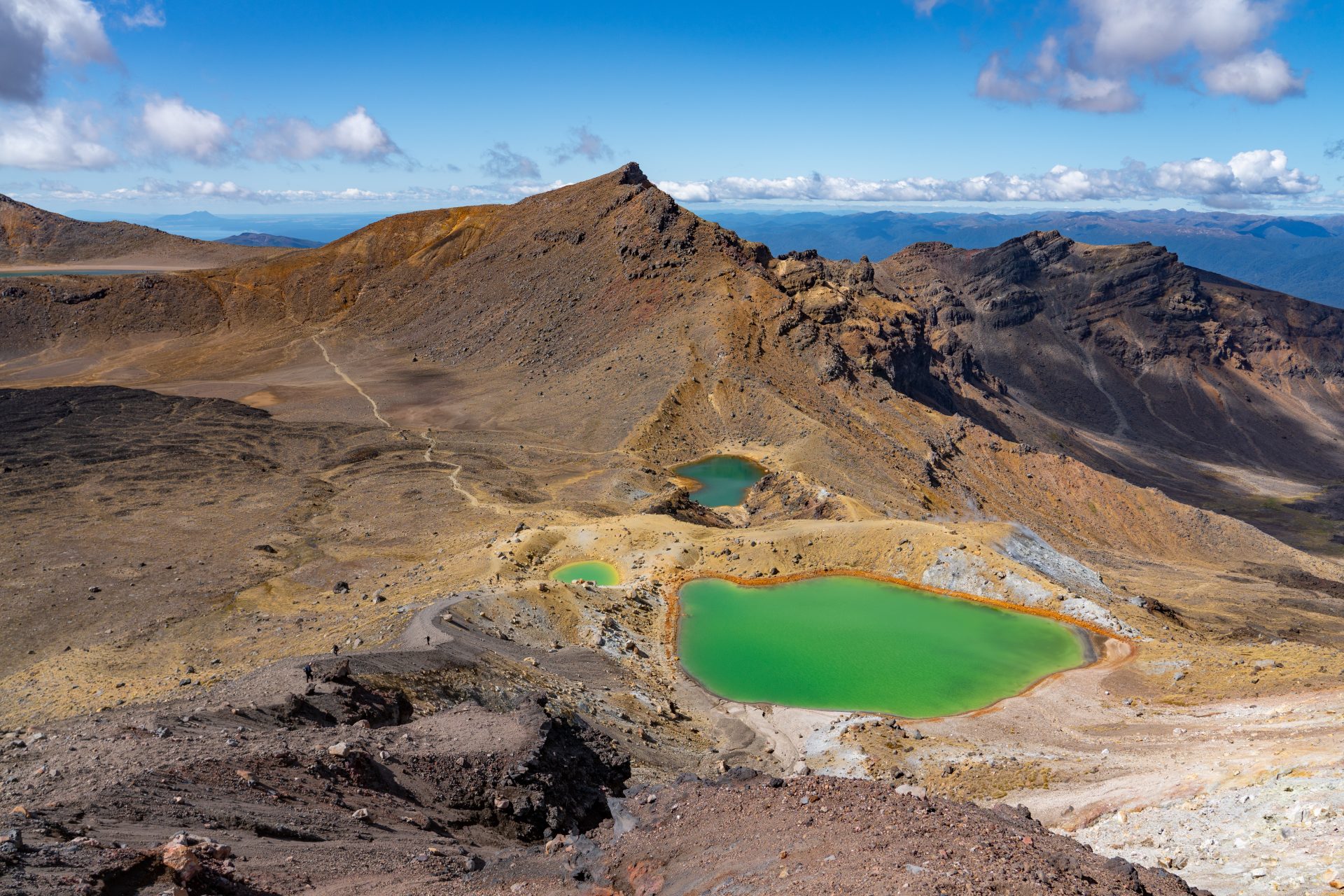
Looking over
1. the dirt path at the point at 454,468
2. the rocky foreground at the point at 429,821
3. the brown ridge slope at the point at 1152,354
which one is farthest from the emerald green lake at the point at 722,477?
the brown ridge slope at the point at 1152,354

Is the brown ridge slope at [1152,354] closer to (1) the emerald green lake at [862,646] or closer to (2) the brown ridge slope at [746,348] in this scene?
(2) the brown ridge slope at [746,348]

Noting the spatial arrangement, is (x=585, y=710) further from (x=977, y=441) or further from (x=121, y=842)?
(x=977, y=441)

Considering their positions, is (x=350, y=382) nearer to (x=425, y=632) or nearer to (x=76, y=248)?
(x=425, y=632)

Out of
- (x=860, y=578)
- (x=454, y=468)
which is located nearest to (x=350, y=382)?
(x=454, y=468)

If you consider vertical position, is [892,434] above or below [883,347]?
below

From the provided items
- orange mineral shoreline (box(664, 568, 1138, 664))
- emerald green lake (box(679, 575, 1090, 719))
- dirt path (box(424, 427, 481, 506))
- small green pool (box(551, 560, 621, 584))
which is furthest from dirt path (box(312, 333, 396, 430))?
emerald green lake (box(679, 575, 1090, 719))

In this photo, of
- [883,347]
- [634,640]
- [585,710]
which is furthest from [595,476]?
[883,347]
